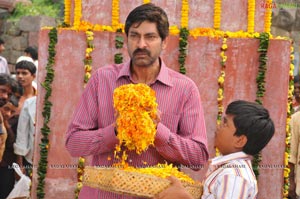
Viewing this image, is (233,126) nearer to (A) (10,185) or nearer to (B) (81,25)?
(B) (81,25)

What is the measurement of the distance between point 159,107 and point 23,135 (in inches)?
138

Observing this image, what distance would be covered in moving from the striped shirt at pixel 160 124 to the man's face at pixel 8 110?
3.55m

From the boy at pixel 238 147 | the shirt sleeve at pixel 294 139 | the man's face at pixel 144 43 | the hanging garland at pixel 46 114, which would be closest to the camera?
the boy at pixel 238 147

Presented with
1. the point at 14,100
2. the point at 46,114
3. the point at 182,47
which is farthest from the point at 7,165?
the point at 182,47

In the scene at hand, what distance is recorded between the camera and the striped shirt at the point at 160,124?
12.4ft

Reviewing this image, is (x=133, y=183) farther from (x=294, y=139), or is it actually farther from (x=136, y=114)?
(x=294, y=139)

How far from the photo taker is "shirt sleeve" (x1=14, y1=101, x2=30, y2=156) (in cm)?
717

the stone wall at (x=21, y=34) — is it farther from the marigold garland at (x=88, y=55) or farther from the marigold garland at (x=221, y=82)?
the marigold garland at (x=221, y=82)

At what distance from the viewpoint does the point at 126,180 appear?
11.3 ft

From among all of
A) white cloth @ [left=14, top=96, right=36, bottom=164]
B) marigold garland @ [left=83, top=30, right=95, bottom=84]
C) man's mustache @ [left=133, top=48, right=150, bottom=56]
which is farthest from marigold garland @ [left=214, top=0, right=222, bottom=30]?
A: man's mustache @ [left=133, top=48, right=150, bottom=56]

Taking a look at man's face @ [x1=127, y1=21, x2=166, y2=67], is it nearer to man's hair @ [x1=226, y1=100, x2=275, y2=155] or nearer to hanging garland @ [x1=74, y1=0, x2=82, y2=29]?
man's hair @ [x1=226, y1=100, x2=275, y2=155]

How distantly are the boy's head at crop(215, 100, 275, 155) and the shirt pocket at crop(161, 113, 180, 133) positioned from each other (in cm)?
25

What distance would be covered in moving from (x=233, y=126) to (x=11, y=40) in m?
11.8

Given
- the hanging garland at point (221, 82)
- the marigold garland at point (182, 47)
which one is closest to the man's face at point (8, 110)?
the marigold garland at point (182, 47)
